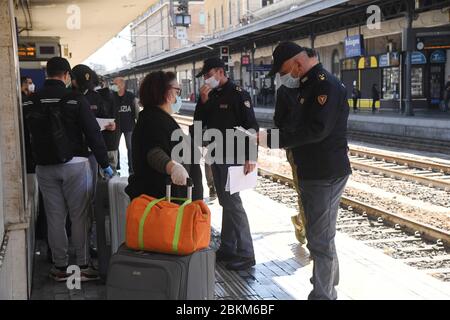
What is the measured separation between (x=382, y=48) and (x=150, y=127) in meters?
33.6

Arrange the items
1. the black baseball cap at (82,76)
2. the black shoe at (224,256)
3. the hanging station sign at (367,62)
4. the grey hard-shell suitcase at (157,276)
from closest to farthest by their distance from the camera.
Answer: the grey hard-shell suitcase at (157,276)
the black shoe at (224,256)
the black baseball cap at (82,76)
the hanging station sign at (367,62)

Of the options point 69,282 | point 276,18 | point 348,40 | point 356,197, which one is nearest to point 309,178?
point 69,282

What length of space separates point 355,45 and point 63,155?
86.2 ft

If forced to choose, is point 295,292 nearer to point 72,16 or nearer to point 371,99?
point 72,16

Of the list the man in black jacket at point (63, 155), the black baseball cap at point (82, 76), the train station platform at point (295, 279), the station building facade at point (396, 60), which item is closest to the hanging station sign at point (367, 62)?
the station building facade at point (396, 60)

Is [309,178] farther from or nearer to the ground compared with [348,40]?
nearer to the ground

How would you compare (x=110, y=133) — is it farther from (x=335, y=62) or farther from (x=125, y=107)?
(x=335, y=62)

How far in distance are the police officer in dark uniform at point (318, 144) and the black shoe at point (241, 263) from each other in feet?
4.44

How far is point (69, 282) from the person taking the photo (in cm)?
516

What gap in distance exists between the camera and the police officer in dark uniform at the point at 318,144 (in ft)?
13.5

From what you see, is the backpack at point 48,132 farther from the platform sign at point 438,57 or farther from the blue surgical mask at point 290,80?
the platform sign at point 438,57

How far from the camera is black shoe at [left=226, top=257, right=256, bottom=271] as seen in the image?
5656 mm

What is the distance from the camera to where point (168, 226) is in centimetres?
338

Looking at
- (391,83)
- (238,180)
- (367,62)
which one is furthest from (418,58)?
(238,180)
